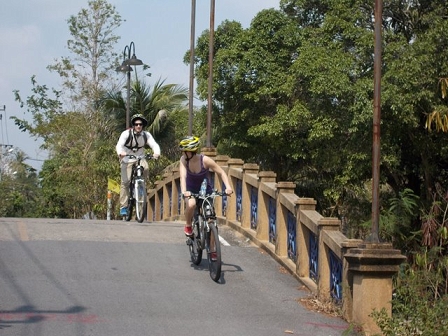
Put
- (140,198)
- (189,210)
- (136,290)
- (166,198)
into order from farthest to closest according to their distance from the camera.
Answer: (166,198) < (140,198) < (189,210) < (136,290)

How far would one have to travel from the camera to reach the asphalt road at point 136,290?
34.0 feet

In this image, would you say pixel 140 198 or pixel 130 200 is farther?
pixel 130 200


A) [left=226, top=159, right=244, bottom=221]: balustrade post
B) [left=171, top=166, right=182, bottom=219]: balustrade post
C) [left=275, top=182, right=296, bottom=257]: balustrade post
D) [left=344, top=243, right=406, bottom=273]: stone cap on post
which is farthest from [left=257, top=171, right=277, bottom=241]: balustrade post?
[left=171, top=166, right=182, bottom=219]: balustrade post

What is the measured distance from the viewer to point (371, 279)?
1084 centimetres

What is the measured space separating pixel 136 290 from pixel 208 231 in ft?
4.30

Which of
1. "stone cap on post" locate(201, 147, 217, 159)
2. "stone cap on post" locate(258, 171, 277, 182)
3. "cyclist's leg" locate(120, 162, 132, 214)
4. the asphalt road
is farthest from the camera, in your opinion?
"stone cap on post" locate(201, 147, 217, 159)

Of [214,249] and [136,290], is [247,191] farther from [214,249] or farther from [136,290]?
[136,290]

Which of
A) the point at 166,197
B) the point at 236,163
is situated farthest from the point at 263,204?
the point at 166,197

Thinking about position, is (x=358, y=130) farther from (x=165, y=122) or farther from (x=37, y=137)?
(x=37, y=137)

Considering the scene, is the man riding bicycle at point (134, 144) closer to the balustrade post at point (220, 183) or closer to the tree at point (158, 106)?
the balustrade post at point (220, 183)

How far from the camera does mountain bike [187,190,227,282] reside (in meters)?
12.5

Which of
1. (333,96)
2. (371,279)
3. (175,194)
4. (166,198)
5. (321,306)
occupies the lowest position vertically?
(321,306)

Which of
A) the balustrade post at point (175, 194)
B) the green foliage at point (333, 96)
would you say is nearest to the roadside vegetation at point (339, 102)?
the green foliage at point (333, 96)

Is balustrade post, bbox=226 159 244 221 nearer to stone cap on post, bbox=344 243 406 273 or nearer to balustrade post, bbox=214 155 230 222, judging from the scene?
balustrade post, bbox=214 155 230 222
